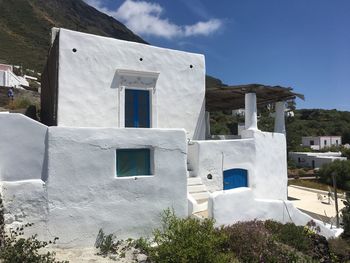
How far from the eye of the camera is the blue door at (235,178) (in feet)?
43.9

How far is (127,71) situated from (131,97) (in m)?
1.09

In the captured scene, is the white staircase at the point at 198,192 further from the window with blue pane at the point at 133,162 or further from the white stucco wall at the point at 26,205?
the white stucco wall at the point at 26,205

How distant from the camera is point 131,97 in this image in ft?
45.2

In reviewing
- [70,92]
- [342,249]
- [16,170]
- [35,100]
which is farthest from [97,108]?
[35,100]

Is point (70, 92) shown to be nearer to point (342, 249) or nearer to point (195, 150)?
point (195, 150)

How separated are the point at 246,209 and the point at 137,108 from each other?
6075 mm

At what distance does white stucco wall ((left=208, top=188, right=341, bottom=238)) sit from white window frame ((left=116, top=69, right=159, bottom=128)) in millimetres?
4962

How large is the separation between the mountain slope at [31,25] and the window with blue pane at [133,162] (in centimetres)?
3785

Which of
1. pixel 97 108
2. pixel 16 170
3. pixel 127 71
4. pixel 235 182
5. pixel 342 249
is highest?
pixel 127 71

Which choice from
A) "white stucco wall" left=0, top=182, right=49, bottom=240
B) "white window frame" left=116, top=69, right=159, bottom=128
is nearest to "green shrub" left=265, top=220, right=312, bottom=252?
"white window frame" left=116, top=69, right=159, bottom=128

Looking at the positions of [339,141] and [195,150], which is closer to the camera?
[195,150]

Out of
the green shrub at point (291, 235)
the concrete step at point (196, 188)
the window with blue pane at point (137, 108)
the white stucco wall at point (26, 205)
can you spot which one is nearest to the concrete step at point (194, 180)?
the concrete step at point (196, 188)

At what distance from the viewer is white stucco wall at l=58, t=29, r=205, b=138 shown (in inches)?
485

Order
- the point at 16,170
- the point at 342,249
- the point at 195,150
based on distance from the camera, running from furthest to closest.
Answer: the point at 195,150, the point at 342,249, the point at 16,170
